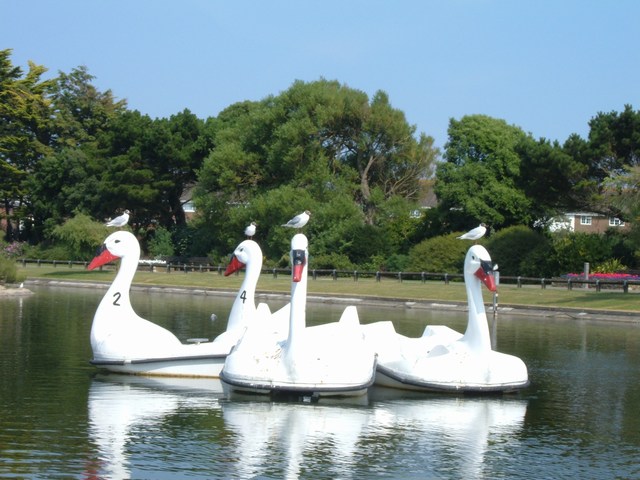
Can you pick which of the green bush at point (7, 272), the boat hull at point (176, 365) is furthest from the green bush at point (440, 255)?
the boat hull at point (176, 365)

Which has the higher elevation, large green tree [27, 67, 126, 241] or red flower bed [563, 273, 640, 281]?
large green tree [27, 67, 126, 241]

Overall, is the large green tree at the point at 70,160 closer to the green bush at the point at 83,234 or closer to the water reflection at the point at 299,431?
the green bush at the point at 83,234

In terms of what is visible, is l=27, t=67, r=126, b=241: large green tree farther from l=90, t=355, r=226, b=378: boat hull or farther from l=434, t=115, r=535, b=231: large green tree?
l=90, t=355, r=226, b=378: boat hull

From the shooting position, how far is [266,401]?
768 inches

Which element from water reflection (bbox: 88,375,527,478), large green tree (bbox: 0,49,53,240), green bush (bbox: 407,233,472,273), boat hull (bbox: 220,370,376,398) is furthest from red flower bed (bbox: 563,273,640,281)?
large green tree (bbox: 0,49,53,240)

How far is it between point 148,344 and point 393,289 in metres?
30.8

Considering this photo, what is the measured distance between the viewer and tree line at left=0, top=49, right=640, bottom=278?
184 feet

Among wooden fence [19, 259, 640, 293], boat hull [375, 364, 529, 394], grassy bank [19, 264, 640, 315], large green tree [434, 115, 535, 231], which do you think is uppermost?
large green tree [434, 115, 535, 231]

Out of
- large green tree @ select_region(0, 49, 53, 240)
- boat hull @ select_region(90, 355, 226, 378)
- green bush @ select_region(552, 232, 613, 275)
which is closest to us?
boat hull @ select_region(90, 355, 226, 378)

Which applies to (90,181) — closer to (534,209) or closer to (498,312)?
(534,209)

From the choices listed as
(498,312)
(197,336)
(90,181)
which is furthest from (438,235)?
(197,336)

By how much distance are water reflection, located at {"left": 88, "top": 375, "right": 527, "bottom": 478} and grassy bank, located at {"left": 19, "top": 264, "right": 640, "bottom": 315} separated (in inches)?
949

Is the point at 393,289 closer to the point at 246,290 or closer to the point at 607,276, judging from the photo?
the point at 607,276

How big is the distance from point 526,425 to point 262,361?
4774 millimetres
